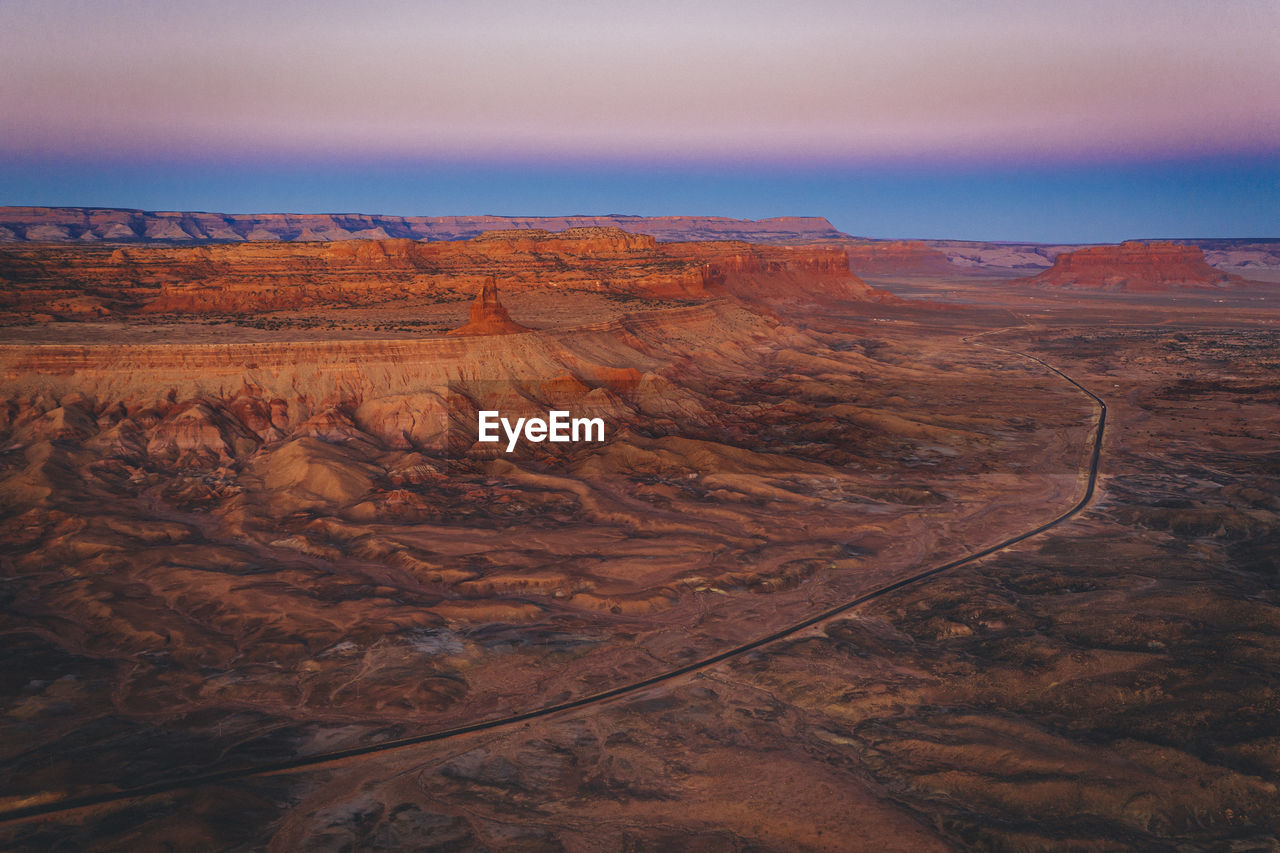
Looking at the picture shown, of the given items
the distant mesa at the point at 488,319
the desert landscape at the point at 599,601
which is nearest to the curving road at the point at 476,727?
the desert landscape at the point at 599,601

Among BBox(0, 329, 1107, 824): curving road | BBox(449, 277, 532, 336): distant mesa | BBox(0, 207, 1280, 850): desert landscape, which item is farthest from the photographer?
BBox(449, 277, 532, 336): distant mesa

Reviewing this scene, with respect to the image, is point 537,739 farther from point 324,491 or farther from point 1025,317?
point 1025,317

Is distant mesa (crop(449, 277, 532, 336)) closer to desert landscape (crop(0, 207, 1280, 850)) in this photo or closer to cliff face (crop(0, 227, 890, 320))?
desert landscape (crop(0, 207, 1280, 850))

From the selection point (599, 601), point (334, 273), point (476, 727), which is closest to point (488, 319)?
point (599, 601)

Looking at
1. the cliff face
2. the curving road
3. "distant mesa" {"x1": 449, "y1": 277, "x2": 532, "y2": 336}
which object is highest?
the cliff face

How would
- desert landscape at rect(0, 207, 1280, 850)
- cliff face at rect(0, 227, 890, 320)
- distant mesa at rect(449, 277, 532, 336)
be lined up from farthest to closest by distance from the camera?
cliff face at rect(0, 227, 890, 320) < distant mesa at rect(449, 277, 532, 336) < desert landscape at rect(0, 207, 1280, 850)

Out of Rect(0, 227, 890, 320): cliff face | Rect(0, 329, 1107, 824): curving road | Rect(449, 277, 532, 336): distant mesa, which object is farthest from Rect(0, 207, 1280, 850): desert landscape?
Rect(0, 227, 890, 320): cliff face

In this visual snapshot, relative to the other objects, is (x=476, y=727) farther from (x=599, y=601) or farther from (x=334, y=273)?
(x=334, y=273)

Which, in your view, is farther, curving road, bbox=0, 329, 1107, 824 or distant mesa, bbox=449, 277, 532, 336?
distant mesa, bbox=449, 277, 532, 336
